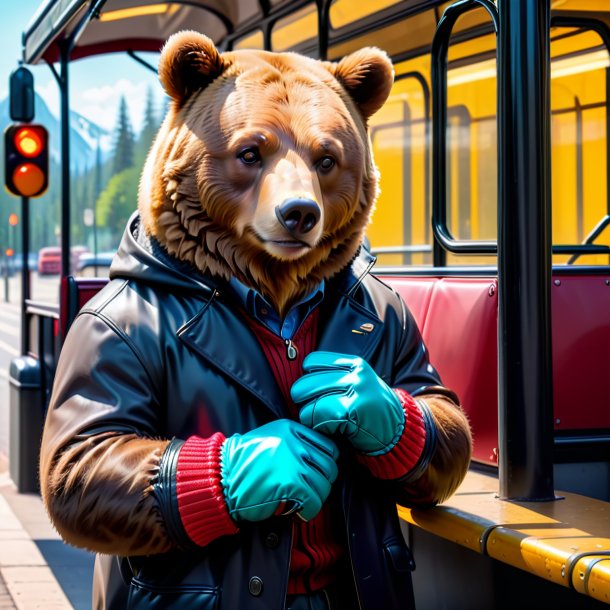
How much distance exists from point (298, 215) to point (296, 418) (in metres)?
0.41

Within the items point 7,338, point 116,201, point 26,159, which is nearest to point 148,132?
point 7,338

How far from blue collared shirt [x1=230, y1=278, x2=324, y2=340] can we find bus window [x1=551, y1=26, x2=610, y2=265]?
3.51 metres

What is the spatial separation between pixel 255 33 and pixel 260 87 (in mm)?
3823

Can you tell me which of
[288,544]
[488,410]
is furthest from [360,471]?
[488,410]

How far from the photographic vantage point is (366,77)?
2.26 meters

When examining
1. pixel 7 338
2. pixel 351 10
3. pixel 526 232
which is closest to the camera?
pixel 526 232

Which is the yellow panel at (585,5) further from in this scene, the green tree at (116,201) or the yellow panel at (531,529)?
the green tree at (116,201)

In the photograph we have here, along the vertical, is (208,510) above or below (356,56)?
below

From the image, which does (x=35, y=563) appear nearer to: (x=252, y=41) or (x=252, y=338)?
(x=252, y=41)

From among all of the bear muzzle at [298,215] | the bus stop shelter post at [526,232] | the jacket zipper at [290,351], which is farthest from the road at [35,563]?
the bear muzzle at [298,215]

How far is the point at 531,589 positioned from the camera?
241 centimetres

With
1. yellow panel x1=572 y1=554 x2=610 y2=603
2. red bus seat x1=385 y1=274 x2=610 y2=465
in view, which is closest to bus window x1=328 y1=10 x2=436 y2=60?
red bus seat x1=385 y1=274 x2=610 y2=465

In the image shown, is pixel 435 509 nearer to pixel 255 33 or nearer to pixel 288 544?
pixel 288 544

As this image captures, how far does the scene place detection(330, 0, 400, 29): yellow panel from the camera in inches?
196
